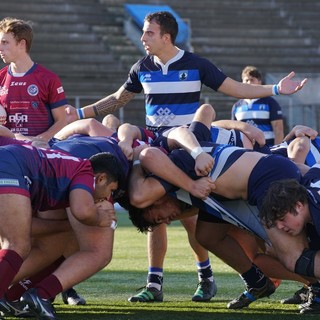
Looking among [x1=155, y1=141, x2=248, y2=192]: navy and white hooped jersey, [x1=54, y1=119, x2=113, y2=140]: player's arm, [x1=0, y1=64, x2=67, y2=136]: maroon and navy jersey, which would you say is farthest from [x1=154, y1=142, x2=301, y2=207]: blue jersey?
[x1=0, y1=64, x2=67, y2=136]: maroon and navy jersey

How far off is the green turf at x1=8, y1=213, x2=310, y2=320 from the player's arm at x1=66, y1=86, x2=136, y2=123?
1.32 metres

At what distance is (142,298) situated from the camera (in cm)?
689

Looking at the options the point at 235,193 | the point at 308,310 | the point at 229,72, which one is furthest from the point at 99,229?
the point at 229,72

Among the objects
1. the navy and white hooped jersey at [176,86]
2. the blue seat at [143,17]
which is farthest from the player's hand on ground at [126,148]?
the blue seat at [143,17]

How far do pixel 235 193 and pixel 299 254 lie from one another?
2.07ft

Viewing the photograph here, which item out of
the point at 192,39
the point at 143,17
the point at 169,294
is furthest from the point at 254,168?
the point at 192,39

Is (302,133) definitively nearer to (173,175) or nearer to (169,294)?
(169,294)

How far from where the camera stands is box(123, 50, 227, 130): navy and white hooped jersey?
757 centimetres

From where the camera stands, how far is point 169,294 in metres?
7.27

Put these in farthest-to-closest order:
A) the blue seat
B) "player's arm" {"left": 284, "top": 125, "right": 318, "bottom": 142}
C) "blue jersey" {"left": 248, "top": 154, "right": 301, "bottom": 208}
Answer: the blue seat, "player's arm" {"left": 284, "top": 125, "right": 318, "bottom": 142}, "blue jersey" {"left": 248, "top": 154, "right": 301, "bottom": 208}

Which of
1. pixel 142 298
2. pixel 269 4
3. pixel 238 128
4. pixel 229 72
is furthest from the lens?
pixel 269 4

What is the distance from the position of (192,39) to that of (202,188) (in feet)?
60.4

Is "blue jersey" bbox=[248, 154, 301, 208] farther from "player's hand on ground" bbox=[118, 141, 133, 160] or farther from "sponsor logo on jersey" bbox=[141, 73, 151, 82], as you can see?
"sponsor logo on jersey" bbox=[141, 73, 151, 82]

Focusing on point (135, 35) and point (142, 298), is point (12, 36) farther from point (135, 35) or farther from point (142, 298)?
point (135, 35)
